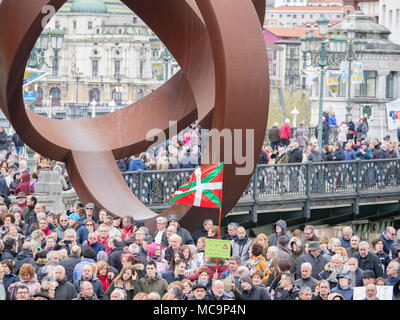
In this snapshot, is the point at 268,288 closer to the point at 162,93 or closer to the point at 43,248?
the point at 43,248

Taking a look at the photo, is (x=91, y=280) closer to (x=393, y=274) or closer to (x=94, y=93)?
(x=393, y=274)

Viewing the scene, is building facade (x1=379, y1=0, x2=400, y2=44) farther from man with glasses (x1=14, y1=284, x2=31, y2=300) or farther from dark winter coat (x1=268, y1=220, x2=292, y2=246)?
man with glasses (x1=14, y1=284, x2=31, y2=300)

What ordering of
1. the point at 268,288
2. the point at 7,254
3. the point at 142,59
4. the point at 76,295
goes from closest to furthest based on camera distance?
the point at 76,295 → the point at 268,288 → the point at 7,254 → the point at 142,59

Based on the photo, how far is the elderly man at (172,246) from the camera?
1569cm

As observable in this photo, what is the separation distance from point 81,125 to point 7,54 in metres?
3.24

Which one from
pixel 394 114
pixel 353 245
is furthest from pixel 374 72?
pixel 353 245

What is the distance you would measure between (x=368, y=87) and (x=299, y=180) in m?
25.2

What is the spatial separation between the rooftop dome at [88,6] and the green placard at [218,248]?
162355mm

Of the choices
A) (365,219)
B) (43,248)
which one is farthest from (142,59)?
(43,248)

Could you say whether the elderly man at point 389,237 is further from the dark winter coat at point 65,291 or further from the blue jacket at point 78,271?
the dark winter coat at point 65,291

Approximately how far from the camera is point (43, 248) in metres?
16.0

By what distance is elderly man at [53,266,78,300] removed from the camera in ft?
42.6

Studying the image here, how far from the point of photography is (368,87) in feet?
168

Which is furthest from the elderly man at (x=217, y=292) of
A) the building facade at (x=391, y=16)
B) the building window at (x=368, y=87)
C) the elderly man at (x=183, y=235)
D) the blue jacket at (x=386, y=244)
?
the building facade at (x=391, y=16)
